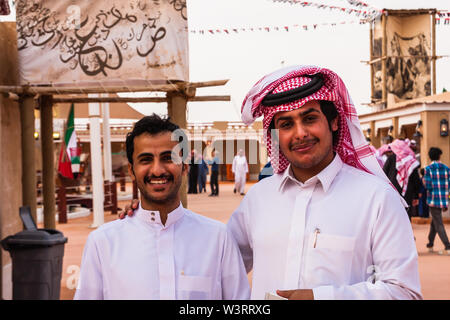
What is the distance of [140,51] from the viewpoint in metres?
4.56

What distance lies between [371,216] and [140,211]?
80 cm

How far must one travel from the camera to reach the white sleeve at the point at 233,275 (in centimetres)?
175

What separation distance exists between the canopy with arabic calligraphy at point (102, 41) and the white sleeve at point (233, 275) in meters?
2.88

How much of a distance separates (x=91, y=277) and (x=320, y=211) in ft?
2.65

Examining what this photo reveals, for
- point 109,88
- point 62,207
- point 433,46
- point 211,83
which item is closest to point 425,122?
point 62,207

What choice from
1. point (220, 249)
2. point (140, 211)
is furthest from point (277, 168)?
point (140, 211)

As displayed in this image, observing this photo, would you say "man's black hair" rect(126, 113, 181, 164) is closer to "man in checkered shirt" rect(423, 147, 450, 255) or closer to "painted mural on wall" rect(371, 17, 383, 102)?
"man in checkered shirt" rect(423, 147, 450, 255)

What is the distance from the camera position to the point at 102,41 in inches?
181

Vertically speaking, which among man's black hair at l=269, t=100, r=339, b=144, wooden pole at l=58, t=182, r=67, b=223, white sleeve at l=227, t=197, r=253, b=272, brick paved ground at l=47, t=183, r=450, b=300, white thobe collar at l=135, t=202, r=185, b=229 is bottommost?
brick paved ground at l=47, t=183, r=450, b=300

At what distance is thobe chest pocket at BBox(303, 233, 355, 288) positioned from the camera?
164 centimetres

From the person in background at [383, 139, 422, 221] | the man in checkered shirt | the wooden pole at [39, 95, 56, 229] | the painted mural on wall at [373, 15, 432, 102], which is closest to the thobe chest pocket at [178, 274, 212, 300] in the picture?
the wooden pole at [39, 95, 56, 229]

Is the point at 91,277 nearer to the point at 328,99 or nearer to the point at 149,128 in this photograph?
the point at 149,128
